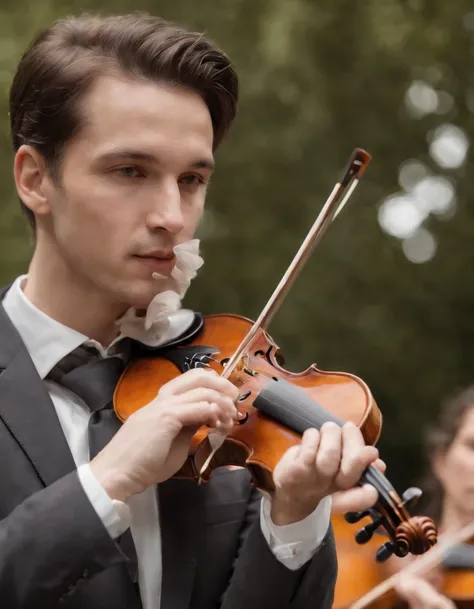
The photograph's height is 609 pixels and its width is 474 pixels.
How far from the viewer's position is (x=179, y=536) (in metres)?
1.84

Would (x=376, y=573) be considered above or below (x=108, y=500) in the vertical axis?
below

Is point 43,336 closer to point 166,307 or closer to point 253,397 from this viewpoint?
point 166,307

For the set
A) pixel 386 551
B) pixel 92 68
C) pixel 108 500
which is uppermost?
pixel 92 68

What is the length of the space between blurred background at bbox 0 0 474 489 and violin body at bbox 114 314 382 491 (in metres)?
5.08

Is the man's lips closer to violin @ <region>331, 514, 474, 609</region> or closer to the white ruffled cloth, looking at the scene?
the white ruffled cloth

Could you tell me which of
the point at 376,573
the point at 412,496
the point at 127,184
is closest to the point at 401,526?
the point at 412,496

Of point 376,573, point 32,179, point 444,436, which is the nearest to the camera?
point 32,179

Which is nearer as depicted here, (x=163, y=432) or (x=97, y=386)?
(x=163, y=432)

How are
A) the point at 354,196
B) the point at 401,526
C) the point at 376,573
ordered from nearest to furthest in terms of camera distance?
the point at 401,526 < the point at 376,573 < the point at 354,196

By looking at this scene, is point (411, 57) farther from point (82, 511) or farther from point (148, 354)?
point (82, 511)

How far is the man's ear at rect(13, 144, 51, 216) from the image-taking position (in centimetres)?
195

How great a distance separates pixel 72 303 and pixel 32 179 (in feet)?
0.84

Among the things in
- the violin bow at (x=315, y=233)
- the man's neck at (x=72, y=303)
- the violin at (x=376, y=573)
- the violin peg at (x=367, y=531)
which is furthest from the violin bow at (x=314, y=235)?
the violin at (x=376, y=573)

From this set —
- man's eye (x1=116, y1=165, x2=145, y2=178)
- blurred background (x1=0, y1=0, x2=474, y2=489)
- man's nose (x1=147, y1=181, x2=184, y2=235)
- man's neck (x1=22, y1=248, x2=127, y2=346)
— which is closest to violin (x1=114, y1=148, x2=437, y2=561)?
man's neck (x1=22, y1=248, x2=127, y2=346)
